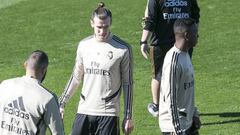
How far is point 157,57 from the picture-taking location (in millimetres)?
11047

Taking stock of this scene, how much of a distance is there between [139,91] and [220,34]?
16.3ft

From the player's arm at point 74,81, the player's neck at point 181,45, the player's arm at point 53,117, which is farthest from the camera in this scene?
the player's arm at point 74,81

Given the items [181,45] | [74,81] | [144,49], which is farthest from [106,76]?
[144,49]

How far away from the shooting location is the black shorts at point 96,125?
319 inches

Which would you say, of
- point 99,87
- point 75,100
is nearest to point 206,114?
point 75,100

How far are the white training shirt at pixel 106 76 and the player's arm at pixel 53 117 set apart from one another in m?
1.51

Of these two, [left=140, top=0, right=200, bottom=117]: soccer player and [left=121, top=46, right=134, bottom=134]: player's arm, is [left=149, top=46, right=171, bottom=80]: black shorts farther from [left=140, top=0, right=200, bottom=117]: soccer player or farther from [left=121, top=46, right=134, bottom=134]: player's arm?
[left=121, top=46, right=134, bottom=134]: player's arm

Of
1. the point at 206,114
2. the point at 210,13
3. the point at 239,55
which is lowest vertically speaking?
the point at 206,114

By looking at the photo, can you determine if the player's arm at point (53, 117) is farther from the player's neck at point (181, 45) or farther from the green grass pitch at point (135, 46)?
the green grass pitch at point (135, 46)

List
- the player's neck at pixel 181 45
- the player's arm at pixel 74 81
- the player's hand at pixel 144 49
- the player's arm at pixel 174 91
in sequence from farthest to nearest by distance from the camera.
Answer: the player's hand at pixel 144 49 < the player's arm at pixel 74 81 < the player's neck at pixel 181 45 < the player's arm at pixel 174 91

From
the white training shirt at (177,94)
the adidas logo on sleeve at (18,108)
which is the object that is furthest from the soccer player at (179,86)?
the adidas logo on sleeve at (18,108)

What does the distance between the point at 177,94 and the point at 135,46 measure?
30.7 ft

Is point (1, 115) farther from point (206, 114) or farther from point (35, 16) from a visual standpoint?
point (35, 16)

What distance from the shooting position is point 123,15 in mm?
19750
